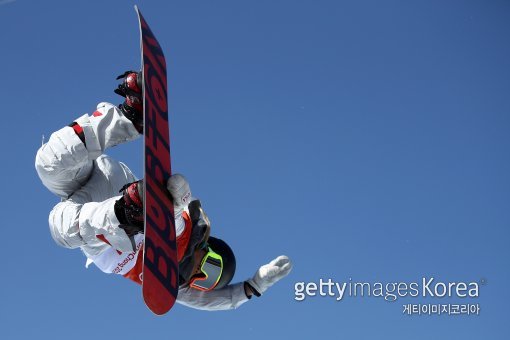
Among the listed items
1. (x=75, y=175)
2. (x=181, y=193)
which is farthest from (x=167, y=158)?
(x=75, y=175)

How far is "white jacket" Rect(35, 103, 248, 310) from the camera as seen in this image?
18.4 feet

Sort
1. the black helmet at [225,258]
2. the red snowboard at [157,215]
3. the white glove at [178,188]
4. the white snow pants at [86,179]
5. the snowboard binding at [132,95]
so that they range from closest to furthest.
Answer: the red snowboard at [157,215] → the white glove at [178,188] → the white snow pants at [86,179] → the snowboard binding at [132,95] → the black helmet at [225,258]

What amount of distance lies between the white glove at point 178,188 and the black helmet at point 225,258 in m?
1.89

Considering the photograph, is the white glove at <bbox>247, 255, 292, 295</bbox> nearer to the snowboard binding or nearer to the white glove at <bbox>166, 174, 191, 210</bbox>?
the snowboard binding

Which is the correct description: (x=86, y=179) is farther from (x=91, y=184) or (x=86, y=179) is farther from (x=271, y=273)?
(x=271, y=273)

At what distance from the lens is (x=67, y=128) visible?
240 inches

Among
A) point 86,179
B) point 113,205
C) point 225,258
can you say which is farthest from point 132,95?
point 225,258

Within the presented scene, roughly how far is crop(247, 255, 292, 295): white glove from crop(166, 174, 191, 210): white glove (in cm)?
237

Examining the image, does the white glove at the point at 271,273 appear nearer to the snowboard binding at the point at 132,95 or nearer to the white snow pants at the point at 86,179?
the white snow pants at the point at 86,179

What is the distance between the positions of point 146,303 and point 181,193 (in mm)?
838

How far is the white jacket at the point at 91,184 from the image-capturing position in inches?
221

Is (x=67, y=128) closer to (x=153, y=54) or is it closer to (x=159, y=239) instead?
(x=153, y=54)

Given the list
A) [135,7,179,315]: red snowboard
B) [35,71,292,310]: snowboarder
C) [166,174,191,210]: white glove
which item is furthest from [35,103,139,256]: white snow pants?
[166,174,191,210]: white glove

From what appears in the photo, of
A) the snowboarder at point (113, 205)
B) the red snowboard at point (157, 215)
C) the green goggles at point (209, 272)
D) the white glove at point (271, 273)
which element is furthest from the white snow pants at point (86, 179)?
the white glove at point (271, 273)
